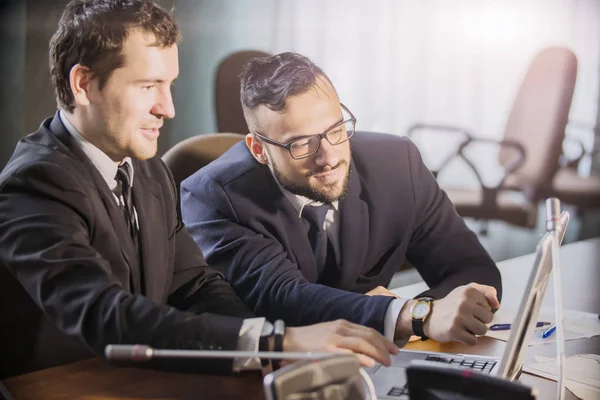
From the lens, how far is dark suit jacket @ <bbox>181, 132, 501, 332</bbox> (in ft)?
5.09

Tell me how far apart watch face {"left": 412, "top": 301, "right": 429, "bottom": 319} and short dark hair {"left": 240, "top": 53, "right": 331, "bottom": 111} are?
1.59 feet

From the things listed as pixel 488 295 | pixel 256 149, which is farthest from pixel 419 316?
pixel 256 149

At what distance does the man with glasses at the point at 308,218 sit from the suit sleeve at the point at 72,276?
13.8 inches

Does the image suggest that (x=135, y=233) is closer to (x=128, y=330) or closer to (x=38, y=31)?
(x=128, y=330)

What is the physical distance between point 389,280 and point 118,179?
805 millimetres

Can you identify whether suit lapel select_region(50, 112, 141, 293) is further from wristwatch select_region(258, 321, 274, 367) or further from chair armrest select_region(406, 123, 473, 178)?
chair armrest select_region(406, 123, 473, 178)

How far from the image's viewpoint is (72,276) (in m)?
1.16

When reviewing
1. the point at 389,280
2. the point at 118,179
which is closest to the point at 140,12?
the point at 118,179

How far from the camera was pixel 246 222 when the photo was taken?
1.60 m

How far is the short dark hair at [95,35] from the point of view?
1222mm

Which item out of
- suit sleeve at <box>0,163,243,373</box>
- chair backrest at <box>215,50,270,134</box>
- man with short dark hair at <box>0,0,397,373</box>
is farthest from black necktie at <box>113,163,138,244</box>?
chair backrest at <box>215,50,270,134</box>

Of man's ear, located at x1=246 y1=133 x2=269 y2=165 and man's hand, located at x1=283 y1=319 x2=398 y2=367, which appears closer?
man's hand, located at x1=283 y1=319 x2=398 y2=367

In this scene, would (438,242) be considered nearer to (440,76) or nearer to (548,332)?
(548,332)

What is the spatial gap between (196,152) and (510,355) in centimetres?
80
